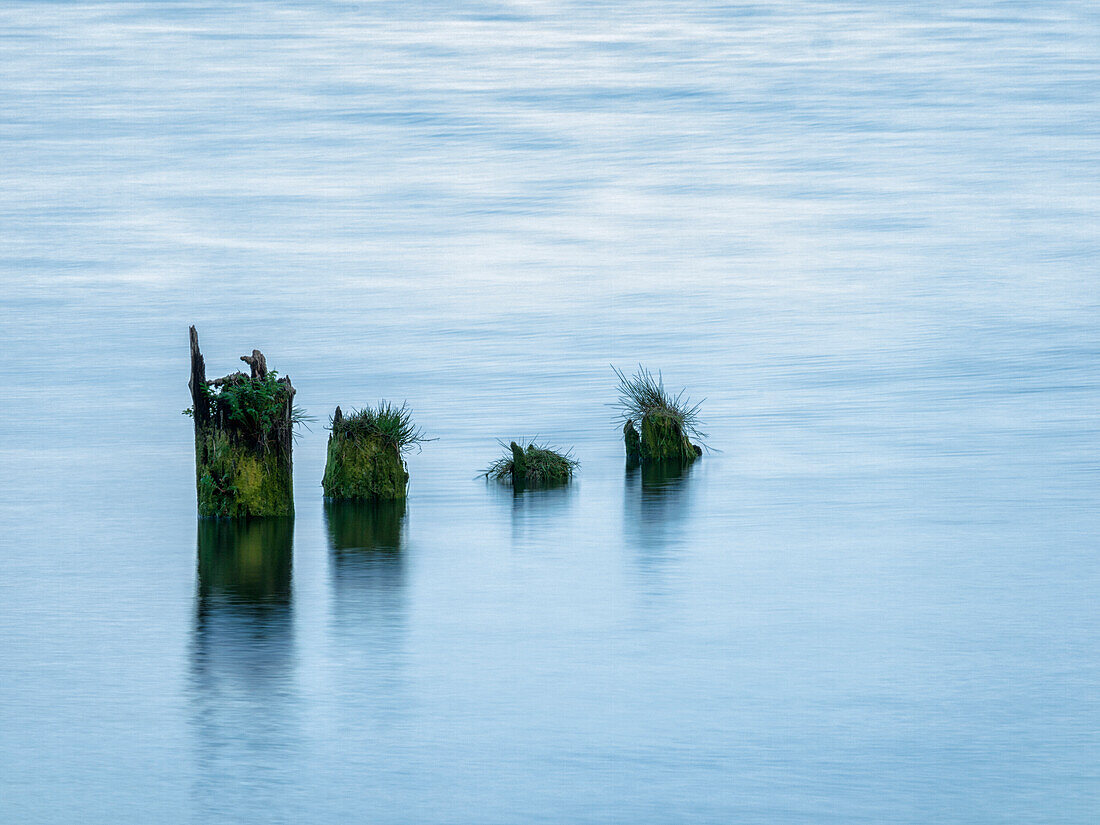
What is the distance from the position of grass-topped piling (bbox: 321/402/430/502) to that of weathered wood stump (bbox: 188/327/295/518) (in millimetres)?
1467

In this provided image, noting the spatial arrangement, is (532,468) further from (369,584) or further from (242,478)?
(369,584)

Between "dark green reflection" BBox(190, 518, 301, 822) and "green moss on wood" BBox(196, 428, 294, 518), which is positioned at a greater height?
"green moss on wood" BBox(196, 428, 294, 518)

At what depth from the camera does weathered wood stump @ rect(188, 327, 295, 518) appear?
52.0ft

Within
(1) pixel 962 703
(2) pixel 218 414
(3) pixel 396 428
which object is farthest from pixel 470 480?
(1) pixel 962 703

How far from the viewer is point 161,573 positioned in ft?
46.8

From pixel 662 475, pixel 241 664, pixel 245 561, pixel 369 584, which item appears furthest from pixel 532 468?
pixel 241 664

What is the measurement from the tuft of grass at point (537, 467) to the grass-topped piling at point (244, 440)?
5.01m

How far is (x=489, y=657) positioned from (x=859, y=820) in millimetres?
3825

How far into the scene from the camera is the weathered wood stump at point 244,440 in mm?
15852

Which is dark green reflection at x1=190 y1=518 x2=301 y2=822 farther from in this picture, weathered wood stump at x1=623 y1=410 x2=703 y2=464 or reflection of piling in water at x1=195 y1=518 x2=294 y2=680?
weathered wood stump at x1=623 y1=410 x2=703 y2=464

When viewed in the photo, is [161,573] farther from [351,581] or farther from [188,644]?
[188,644]

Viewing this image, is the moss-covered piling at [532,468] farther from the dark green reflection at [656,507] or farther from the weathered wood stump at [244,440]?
the weathered wood stump at [244,440]

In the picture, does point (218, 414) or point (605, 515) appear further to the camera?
point (605, 515)

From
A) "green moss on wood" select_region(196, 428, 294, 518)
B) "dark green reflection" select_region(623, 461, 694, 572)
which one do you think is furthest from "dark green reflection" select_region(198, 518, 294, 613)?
"dark green reflection" select_region(623, 461, 694, 572)
